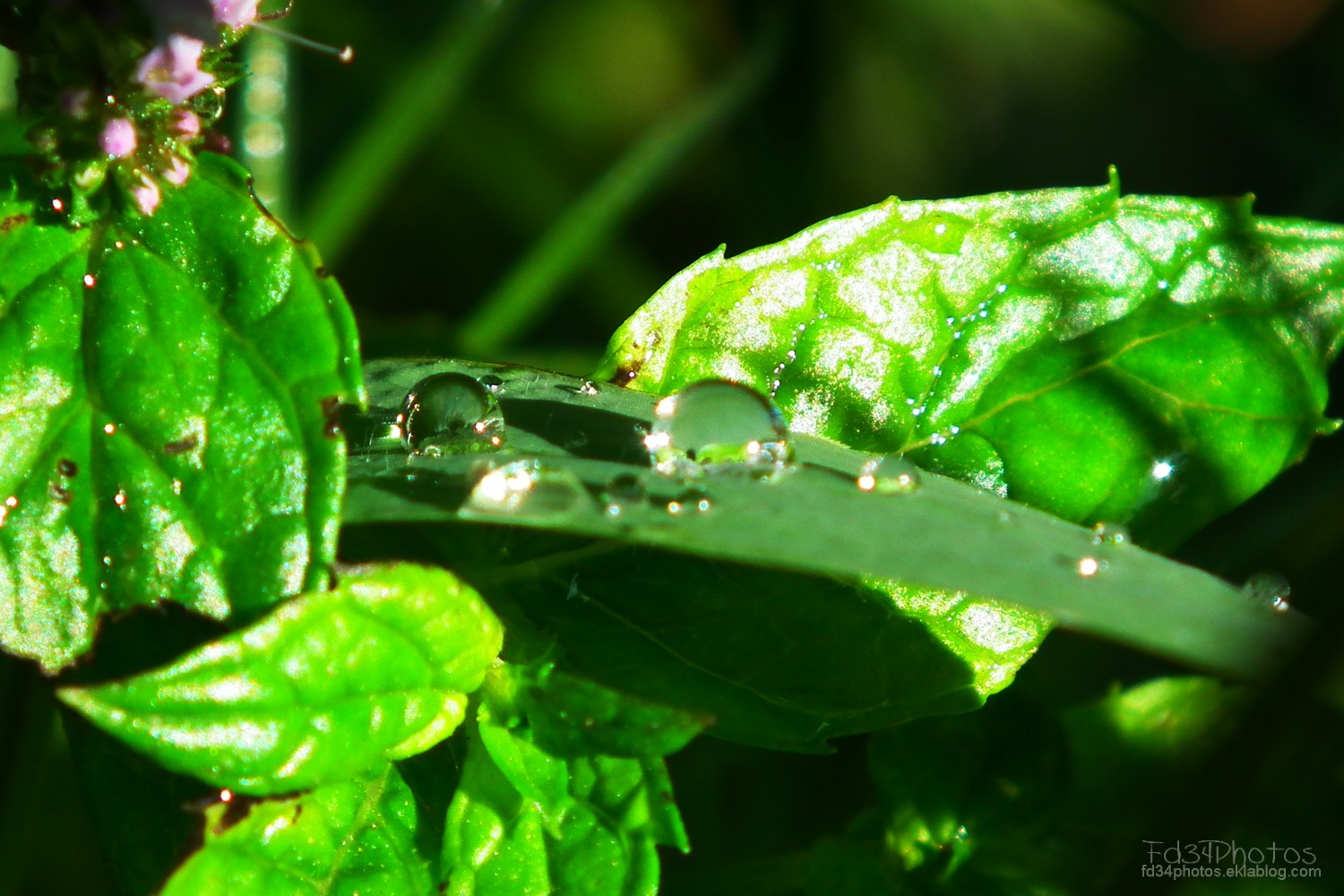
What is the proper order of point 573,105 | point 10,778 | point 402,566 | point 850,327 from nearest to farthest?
point 402,566 < point 850,327 < point 10,778 < point 573,105

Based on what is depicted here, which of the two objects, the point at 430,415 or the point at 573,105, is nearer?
the point at 430,415

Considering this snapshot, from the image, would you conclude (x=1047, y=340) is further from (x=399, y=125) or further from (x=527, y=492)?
(x=399, y=125)

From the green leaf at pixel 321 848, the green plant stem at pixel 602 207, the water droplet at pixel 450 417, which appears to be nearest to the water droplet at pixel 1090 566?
the water droplet at pixel 450 417

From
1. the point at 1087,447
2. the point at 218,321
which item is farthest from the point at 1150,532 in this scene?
the point at 218,321

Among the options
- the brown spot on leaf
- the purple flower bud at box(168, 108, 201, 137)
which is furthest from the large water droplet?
the purple flower bud at box(168, 108, 201, 137)

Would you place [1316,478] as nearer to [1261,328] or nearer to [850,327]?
[1261,328]

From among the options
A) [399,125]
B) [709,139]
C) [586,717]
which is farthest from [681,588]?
[709,139]

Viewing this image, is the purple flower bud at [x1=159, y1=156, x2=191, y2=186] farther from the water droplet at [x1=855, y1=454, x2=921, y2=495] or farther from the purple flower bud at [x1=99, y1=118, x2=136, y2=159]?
the water droplet at [x1=855, y1=454, x2=921, y2=495]
